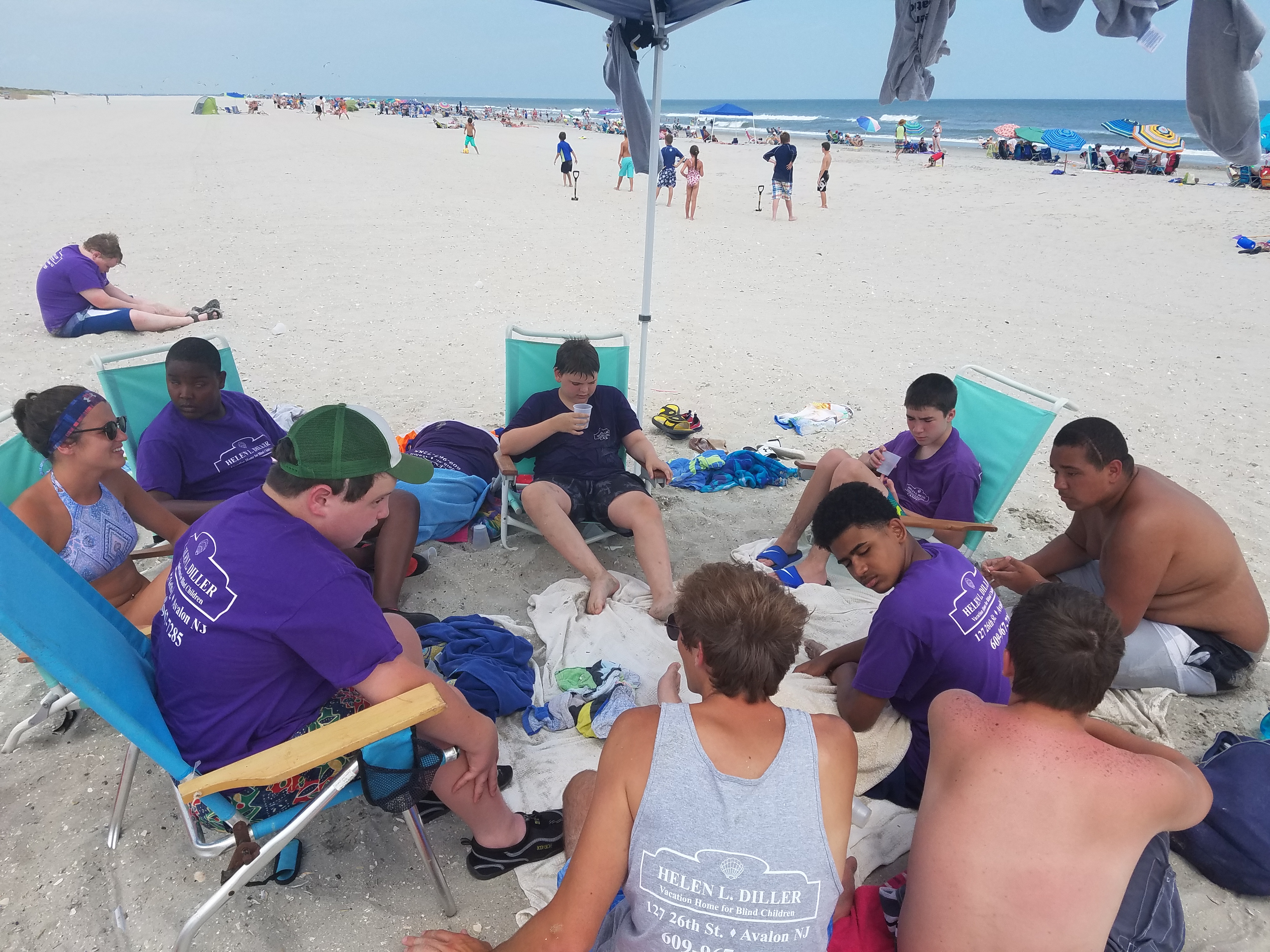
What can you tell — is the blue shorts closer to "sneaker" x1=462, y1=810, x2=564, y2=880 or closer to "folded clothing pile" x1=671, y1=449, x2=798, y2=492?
"folded clothing pile" x1=671, y1=449, x2=798, y2=492

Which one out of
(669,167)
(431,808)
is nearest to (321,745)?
(431,808)

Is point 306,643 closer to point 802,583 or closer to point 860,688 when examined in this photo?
point 860,688

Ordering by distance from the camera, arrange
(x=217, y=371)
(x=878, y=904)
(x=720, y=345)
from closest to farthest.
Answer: (x=878, y=904) → (x=217, y=371) → (x=720, y=345)

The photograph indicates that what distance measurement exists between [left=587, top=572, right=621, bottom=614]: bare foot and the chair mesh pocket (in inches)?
59.0

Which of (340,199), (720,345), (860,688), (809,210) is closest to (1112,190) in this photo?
(809,210)

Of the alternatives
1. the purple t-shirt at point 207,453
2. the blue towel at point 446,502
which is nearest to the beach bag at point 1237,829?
the blue towel at point 446,502

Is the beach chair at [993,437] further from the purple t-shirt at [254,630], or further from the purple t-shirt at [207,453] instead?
the purple t-shirt at [207,453]

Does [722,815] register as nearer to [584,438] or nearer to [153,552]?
[153,552]

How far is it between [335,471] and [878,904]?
169 centimetres

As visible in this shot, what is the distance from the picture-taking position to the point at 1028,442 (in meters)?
3.72

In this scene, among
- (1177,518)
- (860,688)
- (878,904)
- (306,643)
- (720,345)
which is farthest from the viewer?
(720,345)

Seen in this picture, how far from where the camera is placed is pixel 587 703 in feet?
9.32

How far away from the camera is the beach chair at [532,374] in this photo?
403cm

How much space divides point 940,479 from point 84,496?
358 cm
